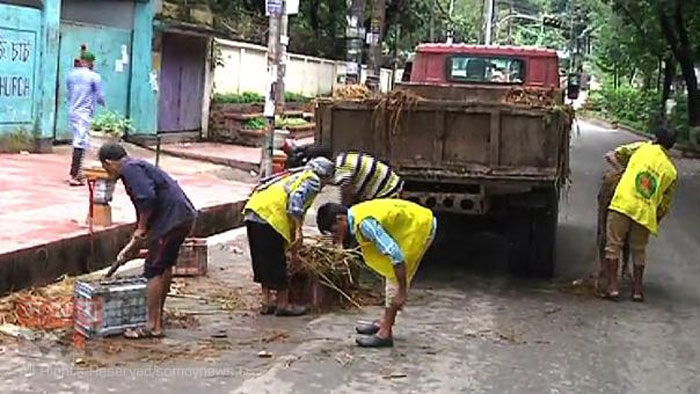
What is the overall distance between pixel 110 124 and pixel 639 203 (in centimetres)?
967

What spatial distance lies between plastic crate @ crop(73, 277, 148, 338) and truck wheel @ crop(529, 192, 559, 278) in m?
4.08

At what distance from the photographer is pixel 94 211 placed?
34.1ft

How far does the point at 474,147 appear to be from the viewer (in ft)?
31.5

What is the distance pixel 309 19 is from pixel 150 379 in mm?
31049

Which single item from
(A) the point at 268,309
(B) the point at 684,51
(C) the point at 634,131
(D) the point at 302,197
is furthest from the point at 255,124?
(C) the point at 634,131

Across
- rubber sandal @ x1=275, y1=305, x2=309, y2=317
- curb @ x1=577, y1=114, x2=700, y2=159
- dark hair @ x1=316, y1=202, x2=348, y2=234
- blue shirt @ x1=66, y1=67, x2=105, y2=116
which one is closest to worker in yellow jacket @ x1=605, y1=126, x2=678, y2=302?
curb @ x1=577, y1=114, x2=700, y2=159

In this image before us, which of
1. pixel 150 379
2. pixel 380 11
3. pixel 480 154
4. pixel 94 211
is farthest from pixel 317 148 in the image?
pixel 380 11

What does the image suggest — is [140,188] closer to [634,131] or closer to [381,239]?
[381,239]

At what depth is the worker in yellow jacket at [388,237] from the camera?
23.1ft

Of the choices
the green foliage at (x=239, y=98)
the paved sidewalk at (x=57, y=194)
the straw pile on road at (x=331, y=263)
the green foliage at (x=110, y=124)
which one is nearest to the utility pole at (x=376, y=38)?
the green foliage at (x=239, y=98)

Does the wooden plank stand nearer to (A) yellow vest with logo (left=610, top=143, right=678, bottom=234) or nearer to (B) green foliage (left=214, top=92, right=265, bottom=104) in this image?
(A) yellow vest with logo (left=610, top=143, right=678, bottom=234)

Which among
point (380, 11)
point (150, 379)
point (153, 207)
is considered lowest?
point (150, 379)

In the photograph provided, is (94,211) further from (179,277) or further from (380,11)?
(380,11)

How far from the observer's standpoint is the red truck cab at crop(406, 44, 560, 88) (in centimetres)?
1246
